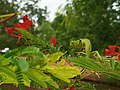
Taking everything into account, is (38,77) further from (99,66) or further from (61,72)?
(99,66)

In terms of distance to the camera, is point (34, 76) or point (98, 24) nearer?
point (34, 76)

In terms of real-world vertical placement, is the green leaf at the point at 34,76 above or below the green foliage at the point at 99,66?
above

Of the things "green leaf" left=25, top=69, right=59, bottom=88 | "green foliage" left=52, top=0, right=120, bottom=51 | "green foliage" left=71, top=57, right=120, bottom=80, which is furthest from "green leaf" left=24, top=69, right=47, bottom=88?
"green foliage" left=52, top=0, right=120, bottom=51

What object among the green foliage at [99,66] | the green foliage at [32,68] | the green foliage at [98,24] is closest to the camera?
the green foliage at [32,68]

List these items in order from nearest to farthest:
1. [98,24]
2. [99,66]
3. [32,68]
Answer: [32,68]
[99,66]
[98,24]

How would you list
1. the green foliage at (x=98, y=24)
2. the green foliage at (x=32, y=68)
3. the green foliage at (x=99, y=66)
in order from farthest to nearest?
the green foliage at (x=98, y=24) → the green foliage at (x=99, y=66) → the green foliage at (x=32, y=68)

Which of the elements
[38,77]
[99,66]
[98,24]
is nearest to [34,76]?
[38,77]

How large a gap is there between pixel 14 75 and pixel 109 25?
975 cm

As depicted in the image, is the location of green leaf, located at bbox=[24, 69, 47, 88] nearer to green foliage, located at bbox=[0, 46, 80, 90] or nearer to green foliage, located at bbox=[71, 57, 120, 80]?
green foliage, located at bbox=[0, 46, 80, 90]

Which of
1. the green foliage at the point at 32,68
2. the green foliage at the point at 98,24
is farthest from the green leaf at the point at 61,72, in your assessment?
the green foliage at the point at 98,24

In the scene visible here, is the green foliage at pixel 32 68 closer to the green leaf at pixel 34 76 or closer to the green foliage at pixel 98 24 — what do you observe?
the green leaf at pixel 34 76

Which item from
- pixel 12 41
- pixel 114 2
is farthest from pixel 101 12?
pixel 12 41

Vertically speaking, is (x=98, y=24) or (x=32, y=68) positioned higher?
(x=32, y=68)

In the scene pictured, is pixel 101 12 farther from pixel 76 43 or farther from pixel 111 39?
pixel 76 43
